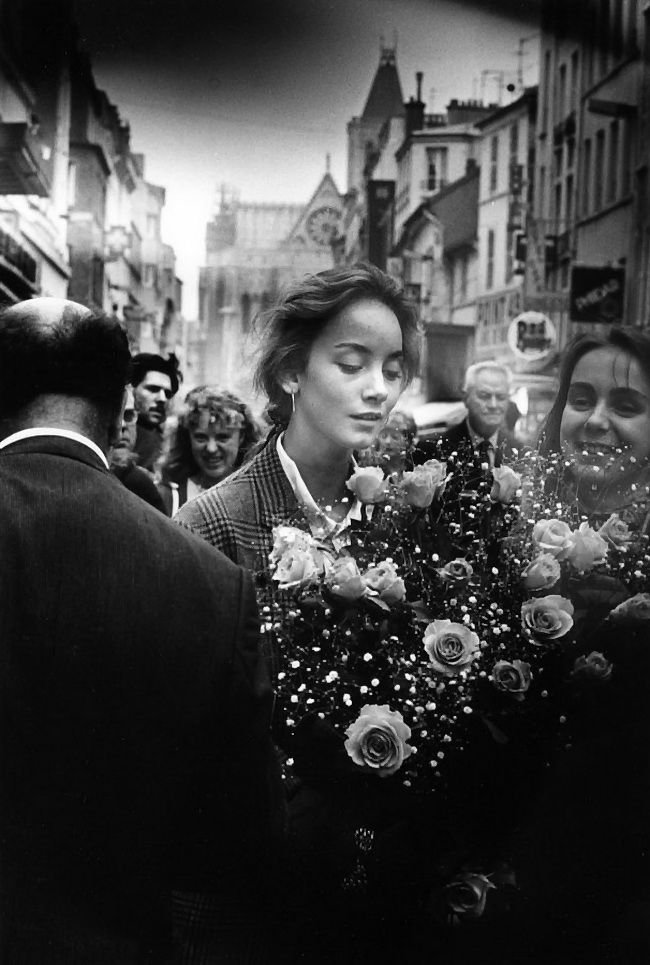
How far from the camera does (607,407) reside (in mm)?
2176

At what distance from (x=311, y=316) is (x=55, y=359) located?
2.18 ft

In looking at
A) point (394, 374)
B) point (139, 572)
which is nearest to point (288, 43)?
point (394, 374)

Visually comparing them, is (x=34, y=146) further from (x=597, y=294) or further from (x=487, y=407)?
(x=597, y=294)

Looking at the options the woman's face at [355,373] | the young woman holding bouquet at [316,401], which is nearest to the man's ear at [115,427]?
the young woman holding bouquet at [316,401]

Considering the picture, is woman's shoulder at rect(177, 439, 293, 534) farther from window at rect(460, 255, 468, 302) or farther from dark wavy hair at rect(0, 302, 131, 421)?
window at rect(460, 255, 468, 302)

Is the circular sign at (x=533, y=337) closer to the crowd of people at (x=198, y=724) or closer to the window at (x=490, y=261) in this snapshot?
the window at (x=490, y=261)

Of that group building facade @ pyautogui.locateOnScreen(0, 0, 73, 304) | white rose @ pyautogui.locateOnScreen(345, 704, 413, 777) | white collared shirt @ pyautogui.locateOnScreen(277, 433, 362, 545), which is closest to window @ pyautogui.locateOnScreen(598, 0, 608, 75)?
building facade @ pyautogui.locateOnScreen(0, 0, 73, 304)

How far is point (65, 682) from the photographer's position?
48.8 inches

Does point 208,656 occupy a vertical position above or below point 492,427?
below

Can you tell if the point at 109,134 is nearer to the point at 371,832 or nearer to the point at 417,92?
the point at 417,92

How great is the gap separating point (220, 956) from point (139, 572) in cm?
62

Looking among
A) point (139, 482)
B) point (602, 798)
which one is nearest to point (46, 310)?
point (602, 798)

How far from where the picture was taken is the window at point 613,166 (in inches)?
130

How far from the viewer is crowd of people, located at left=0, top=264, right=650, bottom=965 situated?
4.06ft
